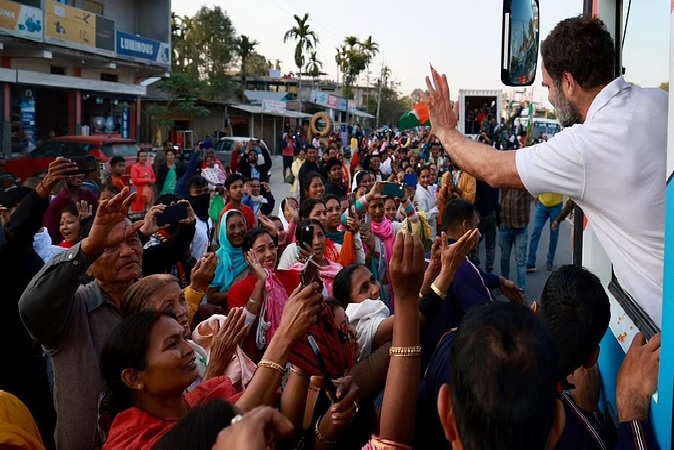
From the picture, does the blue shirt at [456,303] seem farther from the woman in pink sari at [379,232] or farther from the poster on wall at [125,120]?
the poster on wall at [125,120]

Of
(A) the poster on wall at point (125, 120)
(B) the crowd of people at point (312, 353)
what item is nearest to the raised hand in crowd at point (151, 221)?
(B) the crowd of people at point (312, 353)

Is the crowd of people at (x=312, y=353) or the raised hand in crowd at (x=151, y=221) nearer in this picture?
the crowd of people at (x=312, y=353)

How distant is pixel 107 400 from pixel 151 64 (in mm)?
27180

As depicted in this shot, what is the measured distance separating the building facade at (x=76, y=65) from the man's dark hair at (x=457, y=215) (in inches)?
728

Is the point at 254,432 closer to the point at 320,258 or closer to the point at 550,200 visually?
the point at 320,258

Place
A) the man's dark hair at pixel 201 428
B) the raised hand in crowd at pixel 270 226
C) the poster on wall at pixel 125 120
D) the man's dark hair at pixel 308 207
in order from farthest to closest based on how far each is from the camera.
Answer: the poster on wall at pixel 125 120 < the man's dark hair at pixel 308 207 < the raised hand in crowd at pixel 270 226 < the man's dark hair at pixel 201 428

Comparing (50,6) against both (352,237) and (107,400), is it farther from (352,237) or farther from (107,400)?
(107,400)

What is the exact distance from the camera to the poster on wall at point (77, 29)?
21.4 m

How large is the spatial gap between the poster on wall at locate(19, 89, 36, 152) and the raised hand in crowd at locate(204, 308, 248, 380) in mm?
20940

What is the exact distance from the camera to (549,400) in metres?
1.29

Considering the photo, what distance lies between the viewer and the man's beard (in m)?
2.33

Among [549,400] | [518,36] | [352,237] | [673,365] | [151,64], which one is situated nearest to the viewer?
[549,400]

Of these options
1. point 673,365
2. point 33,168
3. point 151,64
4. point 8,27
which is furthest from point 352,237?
point 151,64

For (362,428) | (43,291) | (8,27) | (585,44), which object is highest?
(8,27)
